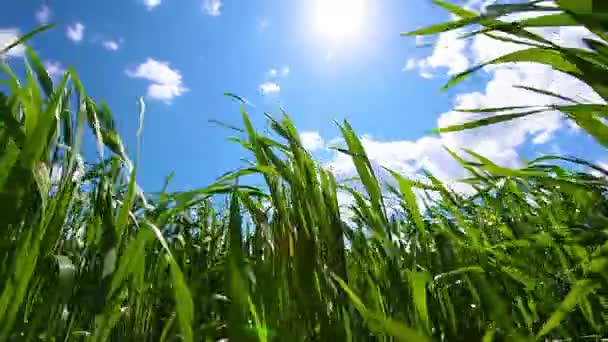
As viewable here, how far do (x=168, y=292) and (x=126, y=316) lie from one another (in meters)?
0.39

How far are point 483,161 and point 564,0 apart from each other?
0.92ft

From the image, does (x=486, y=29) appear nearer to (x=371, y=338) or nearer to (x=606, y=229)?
(x=606, y=229)

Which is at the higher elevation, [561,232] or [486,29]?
[486,29]

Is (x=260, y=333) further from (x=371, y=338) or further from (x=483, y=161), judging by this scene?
(x=483, y=161)

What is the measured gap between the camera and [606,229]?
2.66 ft

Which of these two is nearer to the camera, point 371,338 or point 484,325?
point 371,338

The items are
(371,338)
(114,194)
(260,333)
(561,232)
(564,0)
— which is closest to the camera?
(564,0)

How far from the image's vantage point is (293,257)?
970mm

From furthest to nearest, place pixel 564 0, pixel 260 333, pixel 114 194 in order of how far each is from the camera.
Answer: pixel 114 194 → pixel 260 333 → pixel 564 0

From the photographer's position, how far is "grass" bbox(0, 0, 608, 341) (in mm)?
718

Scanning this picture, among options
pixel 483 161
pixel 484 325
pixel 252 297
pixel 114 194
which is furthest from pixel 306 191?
pixel 114 194

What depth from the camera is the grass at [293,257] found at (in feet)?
2.36

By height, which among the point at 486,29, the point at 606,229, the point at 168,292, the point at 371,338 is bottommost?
the point at 371,338

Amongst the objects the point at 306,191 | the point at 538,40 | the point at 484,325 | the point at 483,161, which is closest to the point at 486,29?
the point at 538,40
